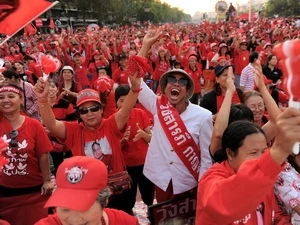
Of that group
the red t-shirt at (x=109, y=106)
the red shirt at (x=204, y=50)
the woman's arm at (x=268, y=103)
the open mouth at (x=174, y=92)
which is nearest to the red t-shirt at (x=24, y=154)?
the open mouth at (x=174, y=92)

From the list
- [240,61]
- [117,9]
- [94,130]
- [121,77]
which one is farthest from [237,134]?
[117,9]

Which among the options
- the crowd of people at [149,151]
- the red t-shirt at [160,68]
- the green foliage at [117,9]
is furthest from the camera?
the green foliage at [117,9]

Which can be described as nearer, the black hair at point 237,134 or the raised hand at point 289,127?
the raised hand at point 289,127

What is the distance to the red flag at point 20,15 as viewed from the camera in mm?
2742

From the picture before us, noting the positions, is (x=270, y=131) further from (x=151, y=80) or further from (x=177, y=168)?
(x=151, y=80)

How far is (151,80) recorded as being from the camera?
10203 mm

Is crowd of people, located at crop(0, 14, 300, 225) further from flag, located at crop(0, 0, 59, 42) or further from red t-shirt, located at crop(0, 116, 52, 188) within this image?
flag, located at crop(0, 0, 59, 42)

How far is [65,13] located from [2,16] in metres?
59.6

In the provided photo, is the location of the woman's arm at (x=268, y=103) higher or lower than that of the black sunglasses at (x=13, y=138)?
higher

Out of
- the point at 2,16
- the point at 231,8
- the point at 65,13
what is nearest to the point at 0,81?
the point at 2,16

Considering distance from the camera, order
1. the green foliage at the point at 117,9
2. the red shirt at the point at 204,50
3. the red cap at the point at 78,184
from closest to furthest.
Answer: the red cap at the point at 78,184 < the red shirt at the point at 204,50 < the green foliage at the point at 117,9

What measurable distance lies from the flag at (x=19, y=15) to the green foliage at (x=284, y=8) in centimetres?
7050

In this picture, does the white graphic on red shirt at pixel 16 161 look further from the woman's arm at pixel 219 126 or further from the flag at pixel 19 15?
the woman's arm at pixel 219 126

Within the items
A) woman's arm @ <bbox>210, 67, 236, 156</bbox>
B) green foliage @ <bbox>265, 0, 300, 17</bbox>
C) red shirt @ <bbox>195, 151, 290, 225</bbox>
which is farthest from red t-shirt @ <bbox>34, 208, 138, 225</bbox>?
green foliage @ <bbox>265, 0, 300, 17</bbox>
